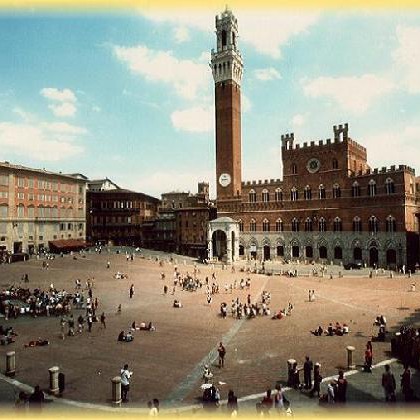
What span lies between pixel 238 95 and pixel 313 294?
44086 millimetres

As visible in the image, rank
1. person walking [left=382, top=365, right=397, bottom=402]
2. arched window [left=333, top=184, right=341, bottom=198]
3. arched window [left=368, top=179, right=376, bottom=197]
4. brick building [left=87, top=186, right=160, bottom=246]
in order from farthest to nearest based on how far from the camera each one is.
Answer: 1. brick building [left=87, top=186, right=160, bottom=246]
2. arched window [left=333, top=184, right=341, bottom=198]
3. arched window [left=368, top=179, right=376, bottom=197]
4. person walking [left=382, top=365, right=397, bottom=402]

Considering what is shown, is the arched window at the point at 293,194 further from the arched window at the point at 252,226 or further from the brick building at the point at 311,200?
the arched window at the point at 252,226

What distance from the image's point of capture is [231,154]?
67750mm

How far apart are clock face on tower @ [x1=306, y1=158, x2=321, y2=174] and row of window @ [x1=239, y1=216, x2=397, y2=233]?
7428 millimetres

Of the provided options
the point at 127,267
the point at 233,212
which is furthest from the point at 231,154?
the point at 127,267

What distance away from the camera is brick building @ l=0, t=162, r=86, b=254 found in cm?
5994

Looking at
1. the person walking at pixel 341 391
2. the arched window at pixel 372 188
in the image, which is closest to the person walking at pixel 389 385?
the person walking at pixel 341 391

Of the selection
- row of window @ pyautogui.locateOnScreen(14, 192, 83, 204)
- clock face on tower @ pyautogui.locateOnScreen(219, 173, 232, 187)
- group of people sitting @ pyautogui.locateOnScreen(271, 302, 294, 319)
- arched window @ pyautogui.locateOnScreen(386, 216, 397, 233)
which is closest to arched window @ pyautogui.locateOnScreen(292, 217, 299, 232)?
clock face on tower @ pyautogui.locateOnScreen(219, 173, 232, 187)

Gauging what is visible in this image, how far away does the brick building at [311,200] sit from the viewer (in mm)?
52625

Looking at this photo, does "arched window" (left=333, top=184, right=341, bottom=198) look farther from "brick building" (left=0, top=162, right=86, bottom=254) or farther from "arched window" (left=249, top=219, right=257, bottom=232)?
"brick building" (left=0, top=162, right=86, bottom=254)

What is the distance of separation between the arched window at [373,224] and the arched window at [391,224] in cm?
145

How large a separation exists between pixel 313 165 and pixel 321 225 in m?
9.33

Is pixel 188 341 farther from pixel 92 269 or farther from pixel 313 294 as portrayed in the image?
pixel 92 269

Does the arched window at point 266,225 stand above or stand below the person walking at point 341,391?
above
